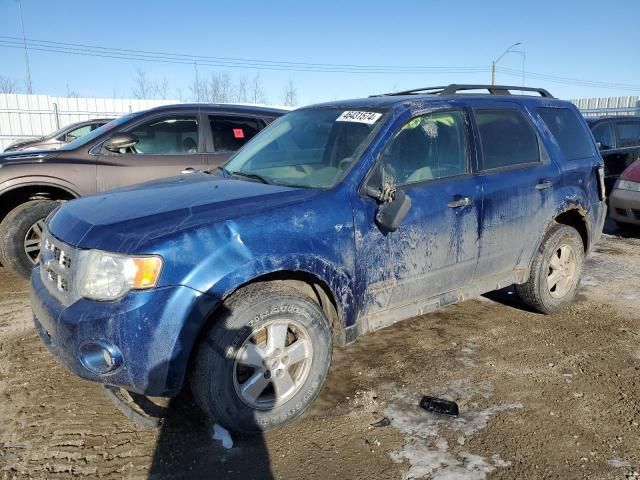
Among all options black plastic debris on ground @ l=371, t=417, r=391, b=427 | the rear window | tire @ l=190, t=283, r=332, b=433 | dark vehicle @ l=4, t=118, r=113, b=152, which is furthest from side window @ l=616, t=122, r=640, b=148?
Answer: dark vehicle @ l=4, t=118, r=113, b=152

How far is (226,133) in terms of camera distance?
20.6ft

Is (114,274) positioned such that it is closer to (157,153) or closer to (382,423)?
(382,423)

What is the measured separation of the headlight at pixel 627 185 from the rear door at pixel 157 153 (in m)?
6.02

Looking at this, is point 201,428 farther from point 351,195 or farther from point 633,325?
point 633,325

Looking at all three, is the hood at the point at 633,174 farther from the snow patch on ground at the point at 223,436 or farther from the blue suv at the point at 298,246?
the snow patch on ground at the point at 223,436

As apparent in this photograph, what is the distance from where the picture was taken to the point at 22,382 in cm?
342

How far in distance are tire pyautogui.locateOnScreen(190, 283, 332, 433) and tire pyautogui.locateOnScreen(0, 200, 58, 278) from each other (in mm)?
3568

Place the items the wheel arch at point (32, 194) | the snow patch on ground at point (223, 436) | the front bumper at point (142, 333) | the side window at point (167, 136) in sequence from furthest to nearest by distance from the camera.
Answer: the side window at point (167, 136) → the wheel arch at point (32, 194) → the snow patch on ground at point (223, 436) → the front bumper at point (142, 333)

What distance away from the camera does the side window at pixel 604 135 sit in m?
9.43

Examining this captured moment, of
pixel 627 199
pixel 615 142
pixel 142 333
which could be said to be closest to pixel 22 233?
pixel 142 333

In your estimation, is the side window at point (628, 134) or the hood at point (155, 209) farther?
the side window at point (628, 134)

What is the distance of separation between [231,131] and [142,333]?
4.25m

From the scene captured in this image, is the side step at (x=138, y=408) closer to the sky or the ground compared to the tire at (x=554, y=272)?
closer to the ground

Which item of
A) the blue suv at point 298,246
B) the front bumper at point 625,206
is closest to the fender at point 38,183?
the blue suv at point 298,246
